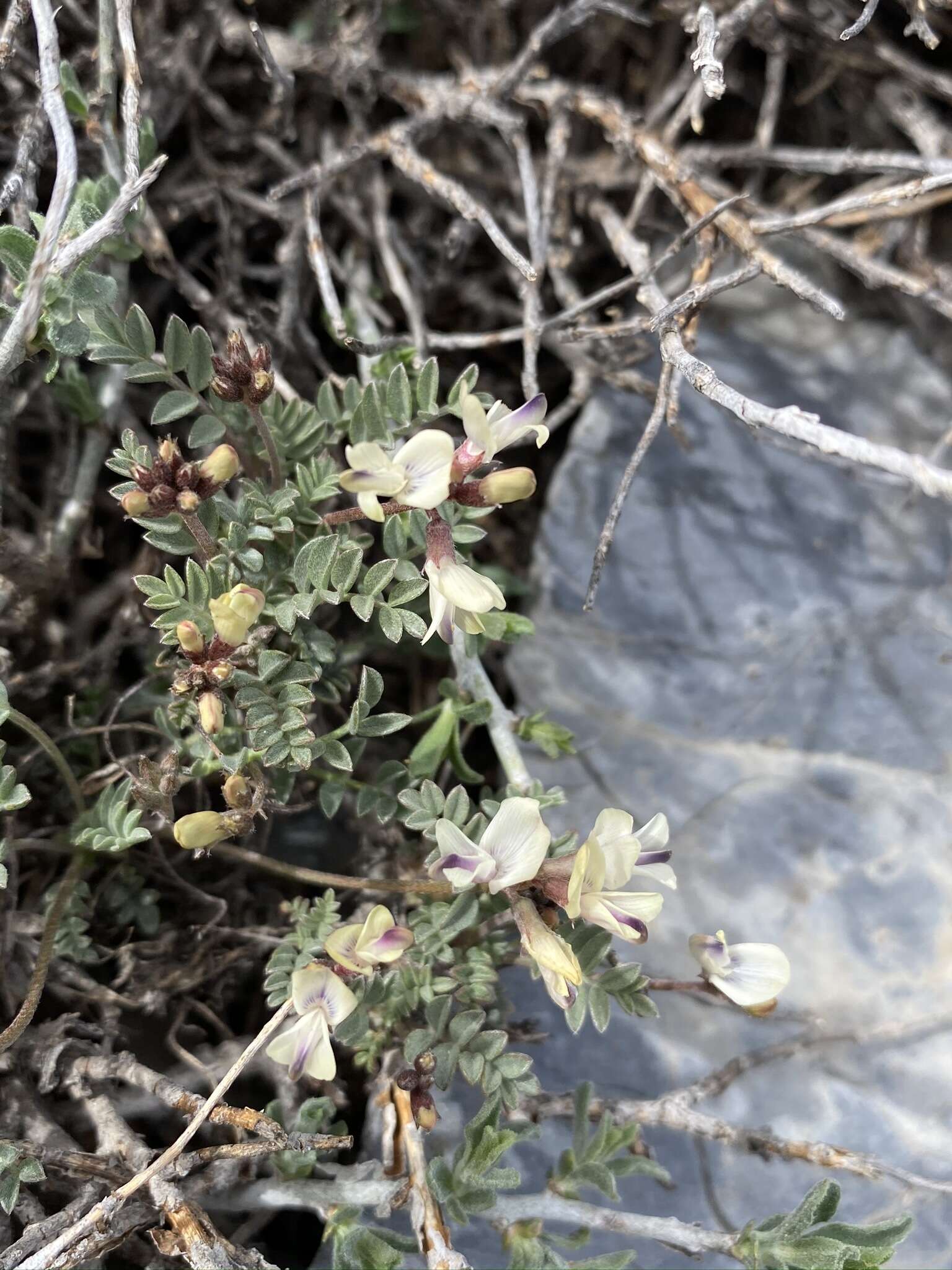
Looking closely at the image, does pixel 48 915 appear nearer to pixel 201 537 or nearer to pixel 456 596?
pixel 201 537

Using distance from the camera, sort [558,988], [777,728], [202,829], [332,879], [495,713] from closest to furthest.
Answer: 1. [558,988]
2. [202,829]
3. [332,879]
4. [495,713]
5. [777,728]

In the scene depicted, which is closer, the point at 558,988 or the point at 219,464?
the point at 558,988

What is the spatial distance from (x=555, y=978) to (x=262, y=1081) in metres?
0.80

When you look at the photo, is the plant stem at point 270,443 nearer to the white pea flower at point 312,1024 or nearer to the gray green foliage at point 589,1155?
the white pea flower at point 312,1024

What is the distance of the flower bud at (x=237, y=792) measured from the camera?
1565mm

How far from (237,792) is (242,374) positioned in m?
0.62

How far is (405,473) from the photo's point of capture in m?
1.52

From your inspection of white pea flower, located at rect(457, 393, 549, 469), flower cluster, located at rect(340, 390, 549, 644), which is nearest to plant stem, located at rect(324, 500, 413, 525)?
flower cluster, located at rect(340, 390, 549, 644)

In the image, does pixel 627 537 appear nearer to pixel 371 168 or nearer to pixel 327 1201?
pixel 371 168

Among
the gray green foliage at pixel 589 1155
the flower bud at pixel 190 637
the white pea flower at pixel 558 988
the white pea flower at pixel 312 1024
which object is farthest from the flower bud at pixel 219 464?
the gray green foliage at pixel 589 1155

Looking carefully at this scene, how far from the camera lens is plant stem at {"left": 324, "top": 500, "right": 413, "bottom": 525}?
1.60 metres

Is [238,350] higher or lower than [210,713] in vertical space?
higher

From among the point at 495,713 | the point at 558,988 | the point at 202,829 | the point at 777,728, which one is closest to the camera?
the point at 558,988

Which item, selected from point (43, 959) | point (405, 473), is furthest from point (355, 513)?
point (43, 959)
